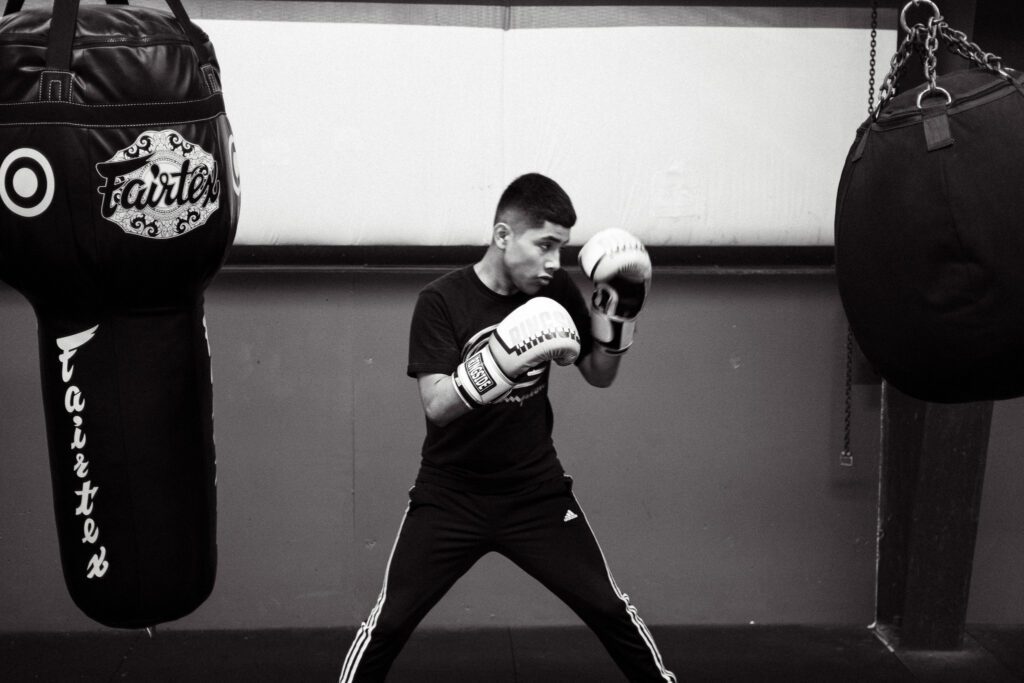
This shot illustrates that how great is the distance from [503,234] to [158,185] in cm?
92

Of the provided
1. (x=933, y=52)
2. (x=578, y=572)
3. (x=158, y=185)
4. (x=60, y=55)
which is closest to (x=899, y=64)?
(x=933, y=52)

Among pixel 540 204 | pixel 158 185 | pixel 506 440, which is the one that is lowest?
pixel 506 440

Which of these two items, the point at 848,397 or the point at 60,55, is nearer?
the point at 60,55

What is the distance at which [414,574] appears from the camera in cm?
252

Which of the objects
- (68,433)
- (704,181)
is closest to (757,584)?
(704,181)

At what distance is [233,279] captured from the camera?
11.9 ft

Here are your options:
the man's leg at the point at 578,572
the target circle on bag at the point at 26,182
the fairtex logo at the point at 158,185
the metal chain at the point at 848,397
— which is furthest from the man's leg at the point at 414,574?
the metal chain at the point at 848,397

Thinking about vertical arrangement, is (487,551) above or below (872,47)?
below

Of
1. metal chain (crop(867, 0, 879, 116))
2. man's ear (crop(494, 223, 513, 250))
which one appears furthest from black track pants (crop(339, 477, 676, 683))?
metal chain (crop(867, 0, 879, 116))

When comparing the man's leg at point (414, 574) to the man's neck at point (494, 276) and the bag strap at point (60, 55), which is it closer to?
the man's neck at point (494, 276)

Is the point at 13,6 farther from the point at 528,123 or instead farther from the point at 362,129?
the point at 528,123

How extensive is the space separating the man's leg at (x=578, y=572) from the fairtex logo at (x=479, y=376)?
36 cm

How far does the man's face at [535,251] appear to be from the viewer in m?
2.56

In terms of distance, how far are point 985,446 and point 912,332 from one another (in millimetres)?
1684
